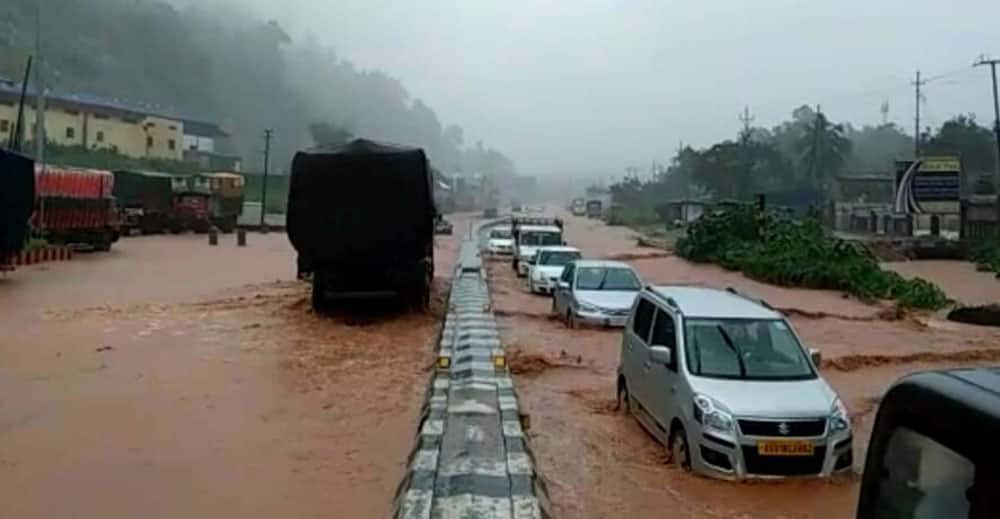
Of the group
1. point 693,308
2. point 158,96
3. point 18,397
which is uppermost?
point 158,96

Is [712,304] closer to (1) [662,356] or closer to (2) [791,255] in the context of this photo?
(1) [662,356]

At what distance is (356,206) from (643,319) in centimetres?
966

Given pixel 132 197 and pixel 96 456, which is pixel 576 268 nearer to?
pixel 96 456

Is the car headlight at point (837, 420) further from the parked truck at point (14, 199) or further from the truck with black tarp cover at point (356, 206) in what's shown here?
the parked truck at point (14, 199)

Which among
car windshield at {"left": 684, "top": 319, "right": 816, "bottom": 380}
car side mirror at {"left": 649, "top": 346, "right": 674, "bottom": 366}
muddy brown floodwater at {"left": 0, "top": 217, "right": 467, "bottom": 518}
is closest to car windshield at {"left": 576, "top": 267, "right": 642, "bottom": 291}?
muddy brown floodwater at {"left": 0, "top": 217, "right": 467, "bottom": 518}

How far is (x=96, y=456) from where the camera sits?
401 inches

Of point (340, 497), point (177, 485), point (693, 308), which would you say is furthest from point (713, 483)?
point (177, 485)

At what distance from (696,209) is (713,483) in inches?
2897

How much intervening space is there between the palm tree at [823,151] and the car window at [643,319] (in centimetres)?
7674

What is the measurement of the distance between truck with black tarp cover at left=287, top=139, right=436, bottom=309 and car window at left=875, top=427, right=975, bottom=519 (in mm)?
17500

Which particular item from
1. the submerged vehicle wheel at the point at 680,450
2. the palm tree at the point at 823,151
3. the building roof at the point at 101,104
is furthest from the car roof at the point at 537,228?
the palm tree at the point at 823,151

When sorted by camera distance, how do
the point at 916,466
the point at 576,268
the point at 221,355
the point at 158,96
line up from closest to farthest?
the point at 916,466 < the point at 221,355 < the point at 576,268 < the point at 158,96

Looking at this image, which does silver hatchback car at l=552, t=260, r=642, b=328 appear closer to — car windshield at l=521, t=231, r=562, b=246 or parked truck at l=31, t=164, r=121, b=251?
car windshield at l=521, t=231, r=562, b=246

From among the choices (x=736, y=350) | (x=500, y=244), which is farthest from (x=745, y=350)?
(x=500, y=244)
